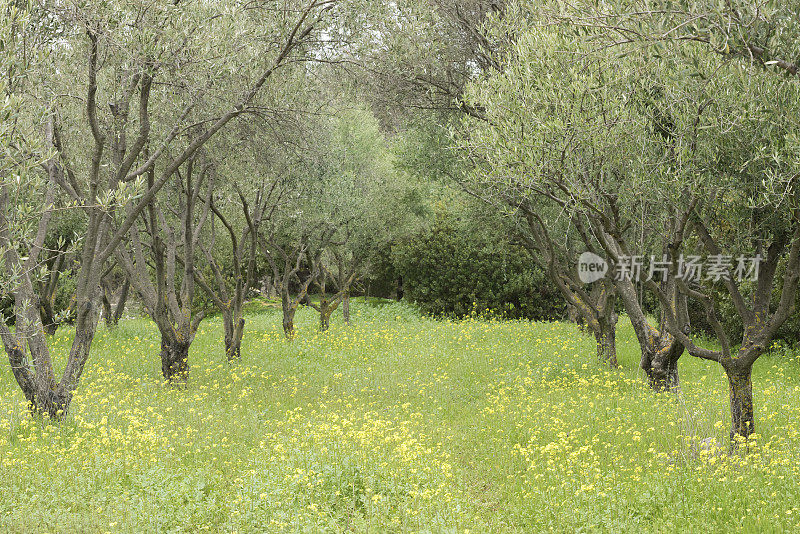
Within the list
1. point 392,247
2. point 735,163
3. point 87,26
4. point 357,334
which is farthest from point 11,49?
point 392,247

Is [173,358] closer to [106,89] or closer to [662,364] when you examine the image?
[106,89]

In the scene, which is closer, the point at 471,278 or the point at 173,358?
the point at 173,358

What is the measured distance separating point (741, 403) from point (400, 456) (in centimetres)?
584

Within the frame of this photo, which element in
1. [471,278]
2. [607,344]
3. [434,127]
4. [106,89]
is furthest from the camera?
[471,278]

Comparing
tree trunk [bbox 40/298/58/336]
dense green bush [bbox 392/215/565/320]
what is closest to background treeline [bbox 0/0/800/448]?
tree trunk [bbox 40/298/58/336]

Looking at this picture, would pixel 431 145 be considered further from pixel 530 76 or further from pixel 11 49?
pixel 11 49

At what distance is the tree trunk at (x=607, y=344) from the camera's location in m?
18.2

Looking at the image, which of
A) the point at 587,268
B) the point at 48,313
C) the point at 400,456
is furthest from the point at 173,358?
the point at 587,268

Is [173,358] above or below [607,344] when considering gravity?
above

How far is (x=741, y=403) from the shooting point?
10.0 m

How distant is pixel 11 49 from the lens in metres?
8.38

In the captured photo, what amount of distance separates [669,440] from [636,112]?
5752 millimetres

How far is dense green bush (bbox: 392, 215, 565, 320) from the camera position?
36.2m

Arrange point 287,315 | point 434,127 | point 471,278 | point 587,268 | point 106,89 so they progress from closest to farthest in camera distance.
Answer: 1. point 106,89
2. point 434,127
3. point 287,315
4. point 587,268
5. point 471,278
